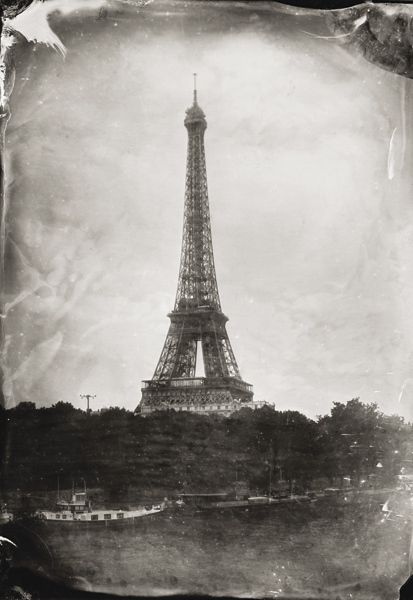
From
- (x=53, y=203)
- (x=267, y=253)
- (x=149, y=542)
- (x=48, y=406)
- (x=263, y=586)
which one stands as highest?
(x=53, y=203)

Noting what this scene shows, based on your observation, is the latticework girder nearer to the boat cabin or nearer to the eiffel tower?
the eiffel tower

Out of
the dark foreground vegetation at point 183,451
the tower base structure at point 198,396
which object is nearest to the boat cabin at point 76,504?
the dark foreground vegetation at point 183,451

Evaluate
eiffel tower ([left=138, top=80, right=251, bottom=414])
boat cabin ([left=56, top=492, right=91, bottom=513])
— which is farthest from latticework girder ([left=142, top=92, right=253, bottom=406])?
boat cabin ([left=56, top=492, right=91, bottom=513])

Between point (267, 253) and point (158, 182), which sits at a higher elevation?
point (158, 182)

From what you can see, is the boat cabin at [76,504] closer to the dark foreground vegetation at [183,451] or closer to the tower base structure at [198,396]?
the dark foreground vegetation at [183,451]

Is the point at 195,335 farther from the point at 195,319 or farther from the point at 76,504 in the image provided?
the point at 76,504

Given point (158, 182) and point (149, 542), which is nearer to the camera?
point (149, 542)

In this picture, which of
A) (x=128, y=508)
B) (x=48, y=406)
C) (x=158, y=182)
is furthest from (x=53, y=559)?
(x=158, y=182)

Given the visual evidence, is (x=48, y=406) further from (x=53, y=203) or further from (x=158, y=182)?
(x=158, y=182)
